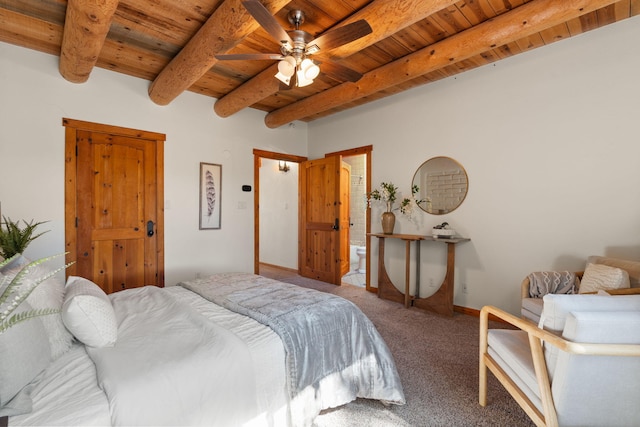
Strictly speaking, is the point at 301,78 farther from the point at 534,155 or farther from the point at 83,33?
the point at 534,155

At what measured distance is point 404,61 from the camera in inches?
125

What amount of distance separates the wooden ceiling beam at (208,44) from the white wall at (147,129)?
0.49 metres

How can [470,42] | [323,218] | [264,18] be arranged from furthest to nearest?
[323,218] → [470,42] → [264,18]

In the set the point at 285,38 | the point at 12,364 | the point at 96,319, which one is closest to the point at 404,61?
the point at 285,38

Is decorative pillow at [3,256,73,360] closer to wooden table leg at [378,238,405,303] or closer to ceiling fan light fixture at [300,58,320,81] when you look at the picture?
ceiling fan light fixture at [300,58,320,81]

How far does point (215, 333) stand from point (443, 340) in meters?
2.22

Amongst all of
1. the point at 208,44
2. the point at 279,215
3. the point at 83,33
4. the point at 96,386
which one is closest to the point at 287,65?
the point at 208,44

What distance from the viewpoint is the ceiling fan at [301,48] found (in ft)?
6.66

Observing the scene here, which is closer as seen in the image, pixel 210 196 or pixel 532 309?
pixel 532 309

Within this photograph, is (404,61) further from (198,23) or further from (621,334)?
(621,334)

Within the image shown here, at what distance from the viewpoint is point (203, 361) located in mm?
1297

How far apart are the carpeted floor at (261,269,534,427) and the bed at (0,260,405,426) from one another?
13 centimetres

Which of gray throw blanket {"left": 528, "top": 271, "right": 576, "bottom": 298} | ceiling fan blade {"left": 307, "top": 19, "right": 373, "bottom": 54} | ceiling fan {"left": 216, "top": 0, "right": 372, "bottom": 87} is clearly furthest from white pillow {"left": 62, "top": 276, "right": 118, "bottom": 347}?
gray throw blanket {"left": 528, "top": 271, "right": 576, "bottom": 298}

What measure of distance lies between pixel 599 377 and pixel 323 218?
4057 millimetres
